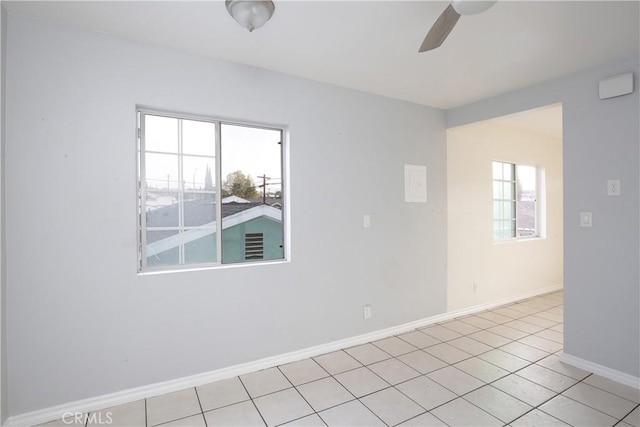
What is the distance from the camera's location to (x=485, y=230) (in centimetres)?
411

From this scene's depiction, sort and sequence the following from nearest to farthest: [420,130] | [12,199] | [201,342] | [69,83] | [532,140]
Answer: [12,199] < [69,83] < [201,342] < [420,130] < [532,140]

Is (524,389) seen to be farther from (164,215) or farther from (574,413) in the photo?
(164,215)

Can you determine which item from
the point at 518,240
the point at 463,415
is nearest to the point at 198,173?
the point at 463,415

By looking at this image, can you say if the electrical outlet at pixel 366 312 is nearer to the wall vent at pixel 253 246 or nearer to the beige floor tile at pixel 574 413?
the wall vent at pixel 253 246

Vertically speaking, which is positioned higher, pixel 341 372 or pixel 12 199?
pixel 12 199

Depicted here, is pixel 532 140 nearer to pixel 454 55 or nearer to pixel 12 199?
pixel 454 55

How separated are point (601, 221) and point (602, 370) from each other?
117cm

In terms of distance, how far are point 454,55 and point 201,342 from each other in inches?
112

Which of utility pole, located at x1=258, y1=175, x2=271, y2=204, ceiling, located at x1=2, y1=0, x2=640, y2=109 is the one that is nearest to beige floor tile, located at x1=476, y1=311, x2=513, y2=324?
ceiling, located at x1=2, y1=0, x2=640, y2=109

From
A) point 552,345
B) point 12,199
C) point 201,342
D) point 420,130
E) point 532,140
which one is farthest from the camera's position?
point 532,140

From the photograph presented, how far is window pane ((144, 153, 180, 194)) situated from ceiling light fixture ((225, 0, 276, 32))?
3.74ft

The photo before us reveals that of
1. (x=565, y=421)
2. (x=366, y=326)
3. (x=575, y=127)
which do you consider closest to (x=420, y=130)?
(x=575, y=127)

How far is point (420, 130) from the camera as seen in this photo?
11.5ft

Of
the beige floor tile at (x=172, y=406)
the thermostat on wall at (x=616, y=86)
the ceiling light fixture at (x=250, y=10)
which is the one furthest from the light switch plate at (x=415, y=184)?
the beige floor tile at (x=172, y=406)
